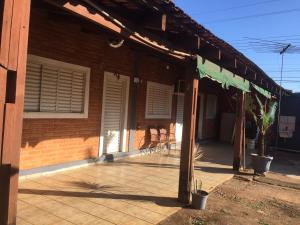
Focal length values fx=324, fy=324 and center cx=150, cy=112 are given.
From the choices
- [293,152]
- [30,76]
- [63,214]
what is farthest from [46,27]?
[293,152]

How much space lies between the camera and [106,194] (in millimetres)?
5531

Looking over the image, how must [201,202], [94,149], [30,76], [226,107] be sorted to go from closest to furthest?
[201,202] → [30,76] → [94,149] → [226,107]

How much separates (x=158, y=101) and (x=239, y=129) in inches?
116

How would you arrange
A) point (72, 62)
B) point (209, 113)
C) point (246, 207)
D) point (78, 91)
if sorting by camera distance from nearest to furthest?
1. point (246, 207)
2. point (72, 62)
3. point (78, 91)
4. point (209, 113)

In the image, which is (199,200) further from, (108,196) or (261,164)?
(261,164)

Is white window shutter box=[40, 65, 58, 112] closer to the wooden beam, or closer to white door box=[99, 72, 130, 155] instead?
white door box=[99, 72, 130, 155]

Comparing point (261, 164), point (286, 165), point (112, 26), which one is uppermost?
point (112, 26)

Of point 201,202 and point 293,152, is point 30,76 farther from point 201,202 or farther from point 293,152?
point 293,152

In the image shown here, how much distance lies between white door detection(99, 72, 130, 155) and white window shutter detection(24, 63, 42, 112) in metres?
2.03

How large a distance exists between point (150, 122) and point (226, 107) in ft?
22.5

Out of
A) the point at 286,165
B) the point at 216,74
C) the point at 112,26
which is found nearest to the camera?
the point at 112,26

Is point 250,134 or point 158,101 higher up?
point 158,101

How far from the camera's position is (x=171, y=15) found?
4.51 m

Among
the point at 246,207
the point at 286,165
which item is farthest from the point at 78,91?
the point at 286,165
